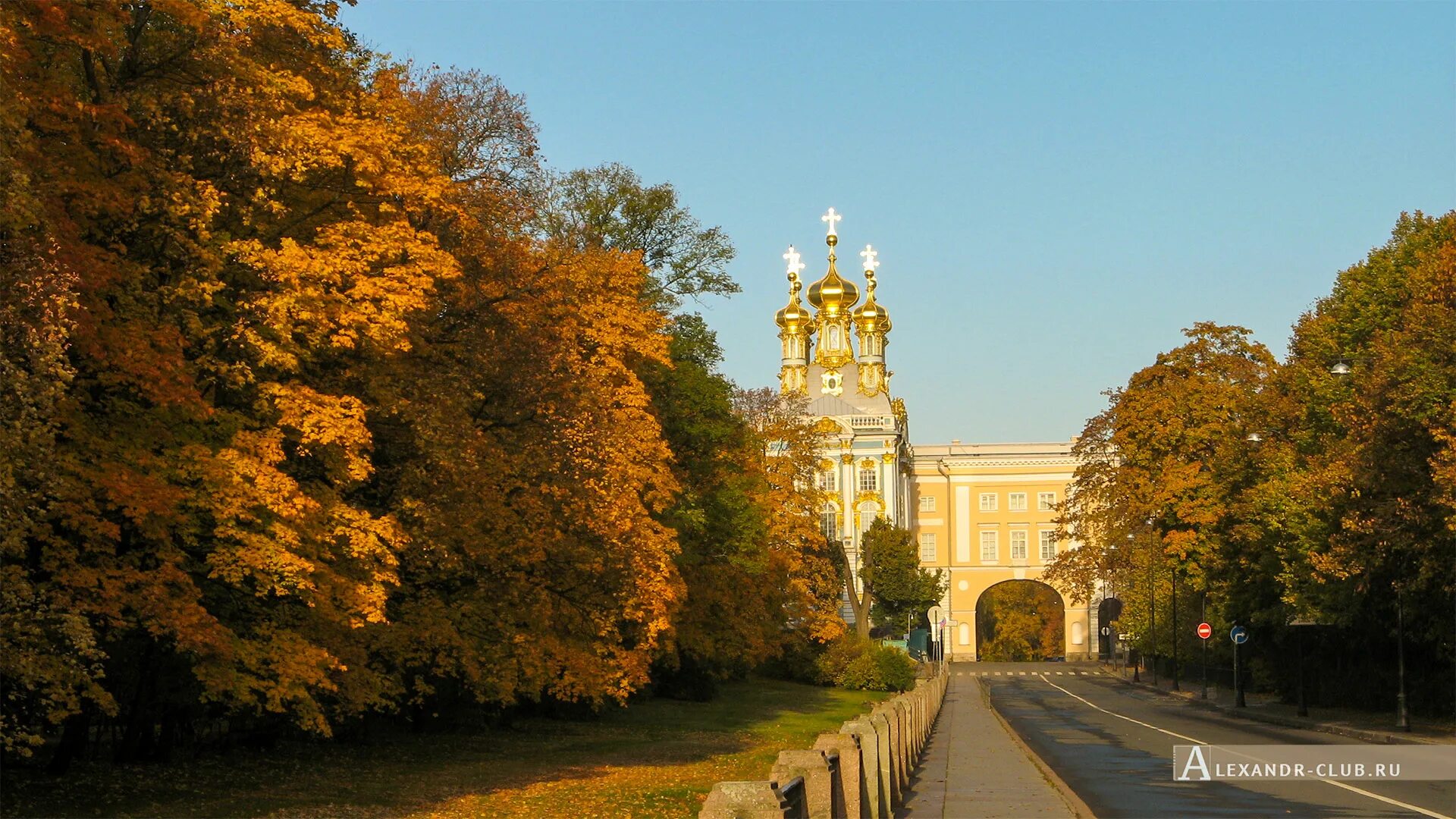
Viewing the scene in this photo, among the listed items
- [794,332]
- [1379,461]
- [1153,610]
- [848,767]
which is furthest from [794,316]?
[848,767]

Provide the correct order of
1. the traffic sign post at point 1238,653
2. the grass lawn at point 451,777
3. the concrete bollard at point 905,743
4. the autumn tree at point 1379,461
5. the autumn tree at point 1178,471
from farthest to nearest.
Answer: the autumn tree at point 1178,471, the traffic sign post at point 1238,653, the autumn tree at point 1379,461, the concrete bollard at point 905,743, the grass lawn at point 451,777

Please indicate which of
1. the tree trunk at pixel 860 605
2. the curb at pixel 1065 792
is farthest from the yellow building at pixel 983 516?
the curb at pixel 1065 792

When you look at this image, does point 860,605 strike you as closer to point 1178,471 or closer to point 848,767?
point 1178,471

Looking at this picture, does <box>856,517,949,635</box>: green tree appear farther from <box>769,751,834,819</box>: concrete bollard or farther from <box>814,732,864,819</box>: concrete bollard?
<box>769,751,834,819</box>: concrete bollard

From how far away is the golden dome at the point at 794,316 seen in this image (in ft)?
417

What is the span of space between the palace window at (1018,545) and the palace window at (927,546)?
6.24 m

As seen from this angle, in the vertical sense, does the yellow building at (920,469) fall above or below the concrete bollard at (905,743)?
above

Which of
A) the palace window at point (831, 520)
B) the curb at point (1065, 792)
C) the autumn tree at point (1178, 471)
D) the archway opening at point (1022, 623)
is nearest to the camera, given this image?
the curb at point (1065, 792)

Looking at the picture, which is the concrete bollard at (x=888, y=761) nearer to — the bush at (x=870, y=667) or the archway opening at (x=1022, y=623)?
the bush at (x=870, y=667)

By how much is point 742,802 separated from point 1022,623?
434 feet

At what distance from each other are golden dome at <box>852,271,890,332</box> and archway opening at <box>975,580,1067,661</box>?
25162 mm

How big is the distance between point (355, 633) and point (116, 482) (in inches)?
257

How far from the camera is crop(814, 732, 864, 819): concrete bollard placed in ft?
45.2

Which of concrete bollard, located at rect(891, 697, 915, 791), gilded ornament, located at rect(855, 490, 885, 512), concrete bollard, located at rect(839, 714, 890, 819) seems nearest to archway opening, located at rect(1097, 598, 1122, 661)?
gilded ornament, located at rect(855, 490, 885, 512)
